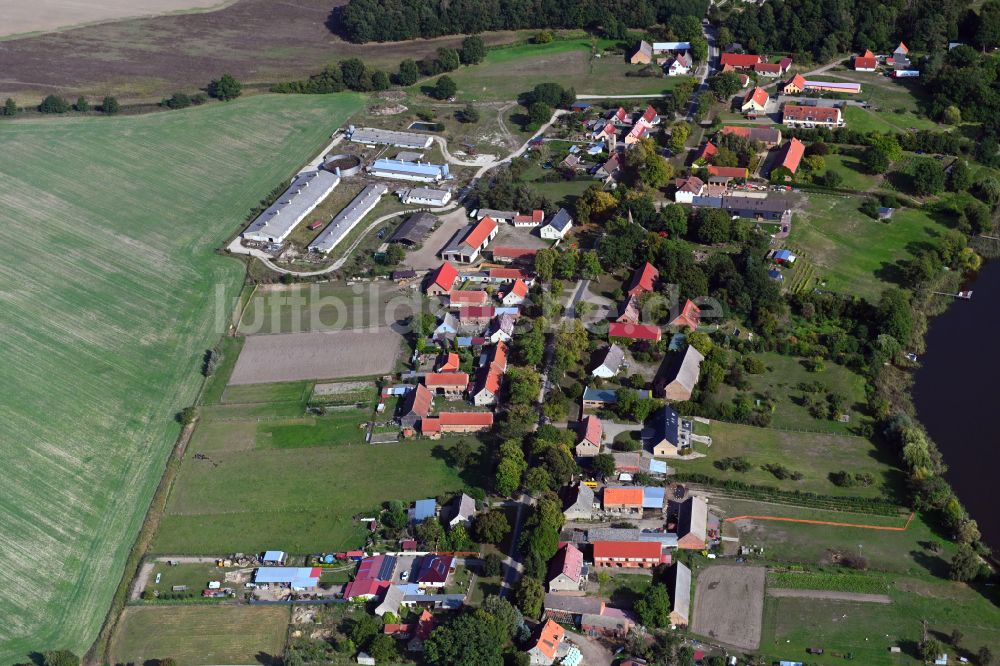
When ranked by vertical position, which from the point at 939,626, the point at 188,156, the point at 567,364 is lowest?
the point at 939,626

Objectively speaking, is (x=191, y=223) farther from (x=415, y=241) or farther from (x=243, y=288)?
(x=415, y=241)

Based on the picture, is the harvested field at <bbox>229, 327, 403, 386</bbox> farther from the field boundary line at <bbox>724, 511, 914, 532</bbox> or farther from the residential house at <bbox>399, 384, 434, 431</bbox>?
the field boundary line at <bbox>724, 511, 914, 532</bbox>

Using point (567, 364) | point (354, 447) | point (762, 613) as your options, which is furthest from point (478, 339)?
point (762, 613)

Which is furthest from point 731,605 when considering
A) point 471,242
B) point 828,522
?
point 471,242

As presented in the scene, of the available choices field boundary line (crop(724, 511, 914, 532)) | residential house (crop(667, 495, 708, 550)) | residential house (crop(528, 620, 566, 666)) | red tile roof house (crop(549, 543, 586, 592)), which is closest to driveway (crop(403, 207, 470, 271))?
residential house (crop(667, 495, 708, 550))

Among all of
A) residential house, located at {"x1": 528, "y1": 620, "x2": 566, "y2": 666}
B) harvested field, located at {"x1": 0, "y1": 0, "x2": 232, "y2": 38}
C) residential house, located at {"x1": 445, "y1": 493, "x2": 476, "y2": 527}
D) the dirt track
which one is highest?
harvested field, located at {"x1": 0, "y1": 0, "x2": 232, "y2": 38}

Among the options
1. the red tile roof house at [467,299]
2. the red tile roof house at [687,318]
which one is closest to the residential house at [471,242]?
the red tile roof house at [467,299]

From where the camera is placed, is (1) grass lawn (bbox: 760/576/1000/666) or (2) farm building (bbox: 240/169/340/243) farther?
(2) farm building (bbox: 240/169/340/243)
